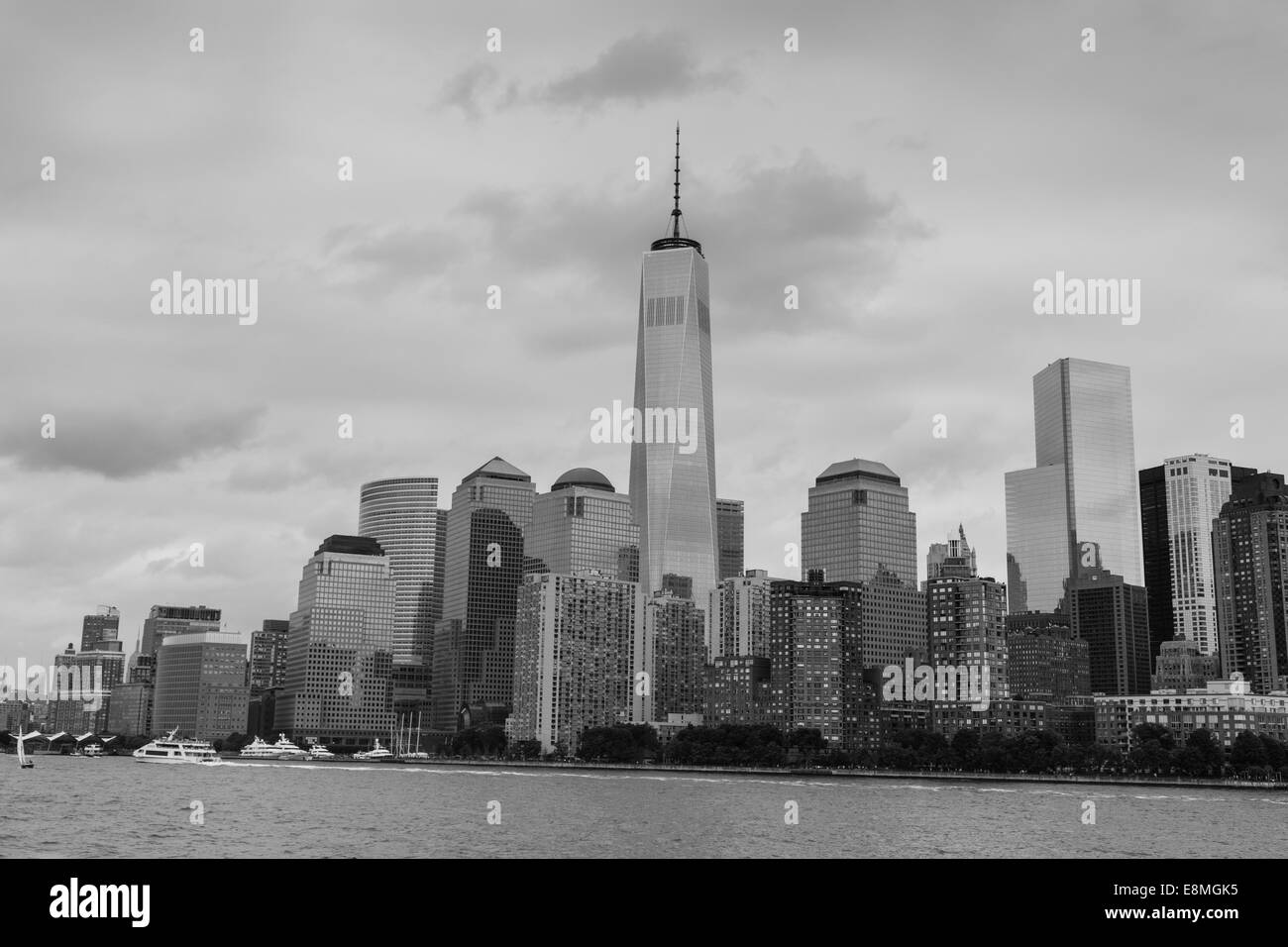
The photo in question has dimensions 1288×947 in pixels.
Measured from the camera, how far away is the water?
259 ft

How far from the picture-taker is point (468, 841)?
8069 cm

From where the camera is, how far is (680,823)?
106 m

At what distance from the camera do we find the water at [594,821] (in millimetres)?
79062

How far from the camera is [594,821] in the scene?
350 ft
